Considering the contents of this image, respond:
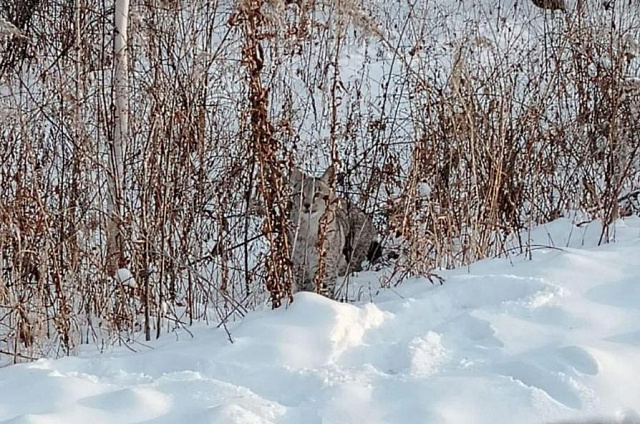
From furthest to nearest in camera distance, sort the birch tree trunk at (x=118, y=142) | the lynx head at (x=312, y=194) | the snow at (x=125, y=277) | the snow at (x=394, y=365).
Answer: the lynx head at (x=312, y=194) < the birch tree trunk at (x=118, y=142) < the snow at (x=125, y=277) < the snow at (x=394, y=365)

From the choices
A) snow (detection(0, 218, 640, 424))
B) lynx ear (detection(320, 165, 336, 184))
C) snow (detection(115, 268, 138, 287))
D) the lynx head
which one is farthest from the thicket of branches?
snow (detection(0, 218, 640, 424))

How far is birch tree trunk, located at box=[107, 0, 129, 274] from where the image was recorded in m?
4.43

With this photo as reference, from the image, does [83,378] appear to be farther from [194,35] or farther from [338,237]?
[194,35]

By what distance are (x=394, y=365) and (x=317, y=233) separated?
1.65 m

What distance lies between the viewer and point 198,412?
2881 mm

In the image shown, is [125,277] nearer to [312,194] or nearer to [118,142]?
[118,142]

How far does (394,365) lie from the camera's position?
129 inches

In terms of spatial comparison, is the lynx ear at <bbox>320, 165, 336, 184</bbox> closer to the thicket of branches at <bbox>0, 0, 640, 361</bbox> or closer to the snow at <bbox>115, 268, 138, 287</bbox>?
the thicket of branches at <bbox>0, 0, 640, 361</bbox>

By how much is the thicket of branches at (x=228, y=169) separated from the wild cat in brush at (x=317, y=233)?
0.24m

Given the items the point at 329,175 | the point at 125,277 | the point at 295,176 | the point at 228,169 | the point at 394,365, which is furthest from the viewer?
the point at 228,169

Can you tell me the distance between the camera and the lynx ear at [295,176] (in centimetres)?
509

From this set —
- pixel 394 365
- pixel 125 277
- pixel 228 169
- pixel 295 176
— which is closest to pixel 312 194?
pixel 295 176

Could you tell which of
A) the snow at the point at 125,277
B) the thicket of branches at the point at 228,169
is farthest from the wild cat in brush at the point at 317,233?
the snow at the point at 125,277

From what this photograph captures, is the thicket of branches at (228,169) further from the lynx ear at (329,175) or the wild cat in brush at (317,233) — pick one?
the wild cat in brush at (317,233)
